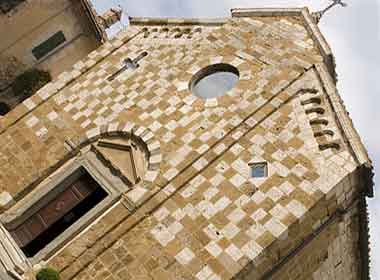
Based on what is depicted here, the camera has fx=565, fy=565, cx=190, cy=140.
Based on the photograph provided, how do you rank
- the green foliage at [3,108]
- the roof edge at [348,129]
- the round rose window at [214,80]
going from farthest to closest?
the green foliage at [3,108] → the round rose window at [214,80] → the roof edge at [348,129]

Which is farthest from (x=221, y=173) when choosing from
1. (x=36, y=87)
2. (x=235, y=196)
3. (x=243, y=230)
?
(x=36, y=87)

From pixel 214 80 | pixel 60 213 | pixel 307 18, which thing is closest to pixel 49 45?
pixel 214 80

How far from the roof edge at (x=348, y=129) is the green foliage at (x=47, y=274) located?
A: 381 inches

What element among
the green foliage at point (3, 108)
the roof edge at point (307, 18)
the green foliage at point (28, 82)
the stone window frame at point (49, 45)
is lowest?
the green foliage at point (3, 108)

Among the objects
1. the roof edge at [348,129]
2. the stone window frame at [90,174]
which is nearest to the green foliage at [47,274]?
the stone window frame at [90,174]

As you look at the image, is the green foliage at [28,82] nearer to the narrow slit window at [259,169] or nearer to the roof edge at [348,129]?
the narrow slit window at [259,169]

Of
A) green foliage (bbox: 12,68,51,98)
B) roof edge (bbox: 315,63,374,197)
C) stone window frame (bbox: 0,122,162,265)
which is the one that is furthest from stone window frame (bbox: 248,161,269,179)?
green foliage (bbox: 12,68,51,98)

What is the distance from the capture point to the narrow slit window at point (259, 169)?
17.7 meters

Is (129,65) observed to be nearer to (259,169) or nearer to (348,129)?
(259,169)

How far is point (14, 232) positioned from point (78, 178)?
2836mm

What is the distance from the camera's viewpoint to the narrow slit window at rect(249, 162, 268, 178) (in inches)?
696

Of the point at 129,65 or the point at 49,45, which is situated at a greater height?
the point at 129,65

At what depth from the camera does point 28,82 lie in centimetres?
3003

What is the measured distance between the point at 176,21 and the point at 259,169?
8.88 m
